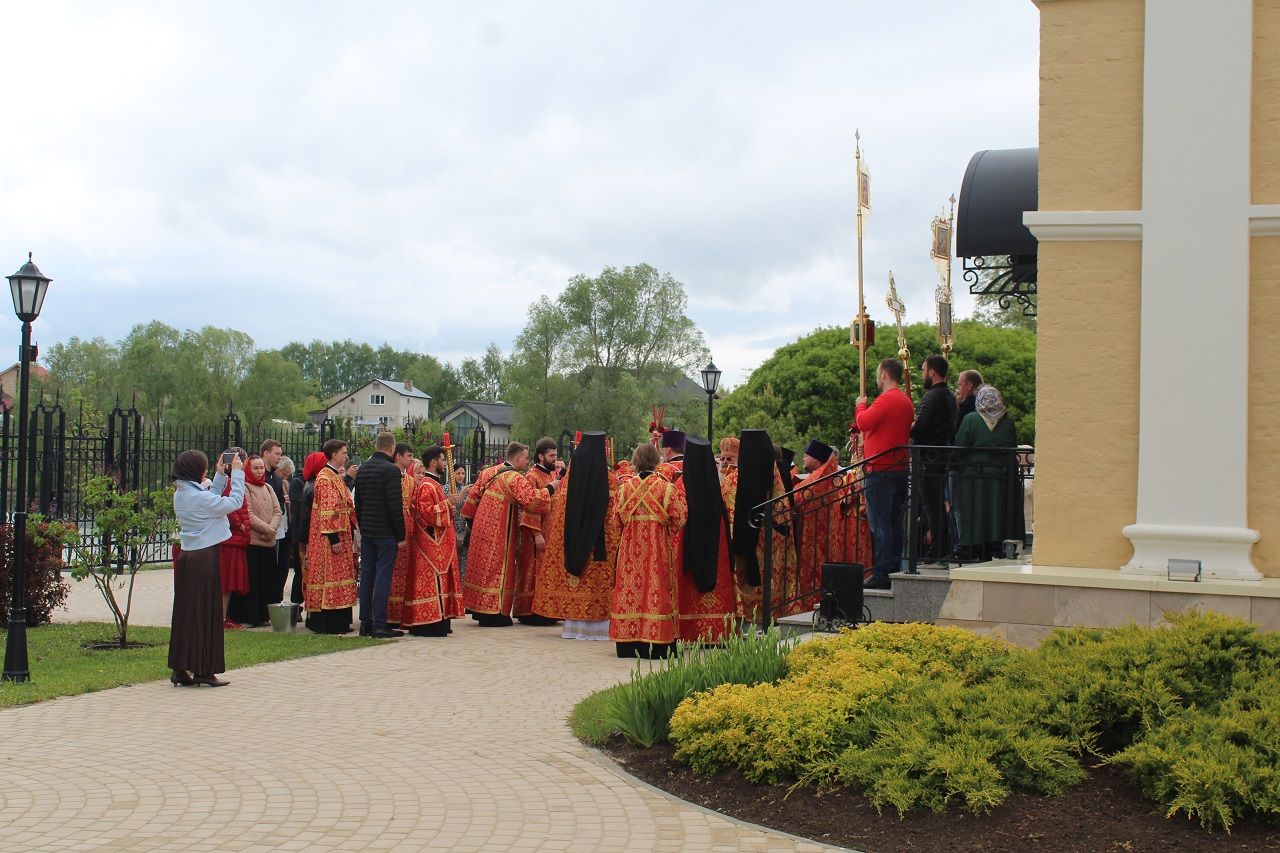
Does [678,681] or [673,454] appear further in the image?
[673,454]

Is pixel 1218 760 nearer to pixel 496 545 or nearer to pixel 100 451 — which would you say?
pixel 496 545

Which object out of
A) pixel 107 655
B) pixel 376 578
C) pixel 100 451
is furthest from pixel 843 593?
pixel 100 451

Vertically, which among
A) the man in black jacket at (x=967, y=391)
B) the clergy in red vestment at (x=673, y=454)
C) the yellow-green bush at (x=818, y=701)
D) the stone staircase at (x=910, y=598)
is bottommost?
the yellow-green bush at (x=818, y=701)

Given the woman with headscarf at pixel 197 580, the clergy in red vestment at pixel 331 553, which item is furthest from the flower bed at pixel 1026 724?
the clergy in red vestment at pixel 331 553

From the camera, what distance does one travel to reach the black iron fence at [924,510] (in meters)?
9.98

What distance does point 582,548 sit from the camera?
1194 centimetres

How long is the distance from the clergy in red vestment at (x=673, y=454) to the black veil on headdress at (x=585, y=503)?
65cm

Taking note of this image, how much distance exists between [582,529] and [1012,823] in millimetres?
7025

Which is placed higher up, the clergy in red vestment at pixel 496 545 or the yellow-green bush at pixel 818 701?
the clergy in red vestment at pixel 496 545

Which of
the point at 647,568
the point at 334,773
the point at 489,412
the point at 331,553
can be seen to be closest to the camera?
the point at 334,773

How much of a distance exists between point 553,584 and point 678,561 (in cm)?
197

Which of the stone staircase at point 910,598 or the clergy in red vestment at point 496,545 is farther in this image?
the clergy in red vestment at point 496,545

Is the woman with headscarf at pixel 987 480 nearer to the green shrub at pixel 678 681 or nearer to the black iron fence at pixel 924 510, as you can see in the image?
the black iron fence at pixel 924 510

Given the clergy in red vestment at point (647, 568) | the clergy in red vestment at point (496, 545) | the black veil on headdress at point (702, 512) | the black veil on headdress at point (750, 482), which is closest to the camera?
the clergy in red vestment at point (647, 568)
